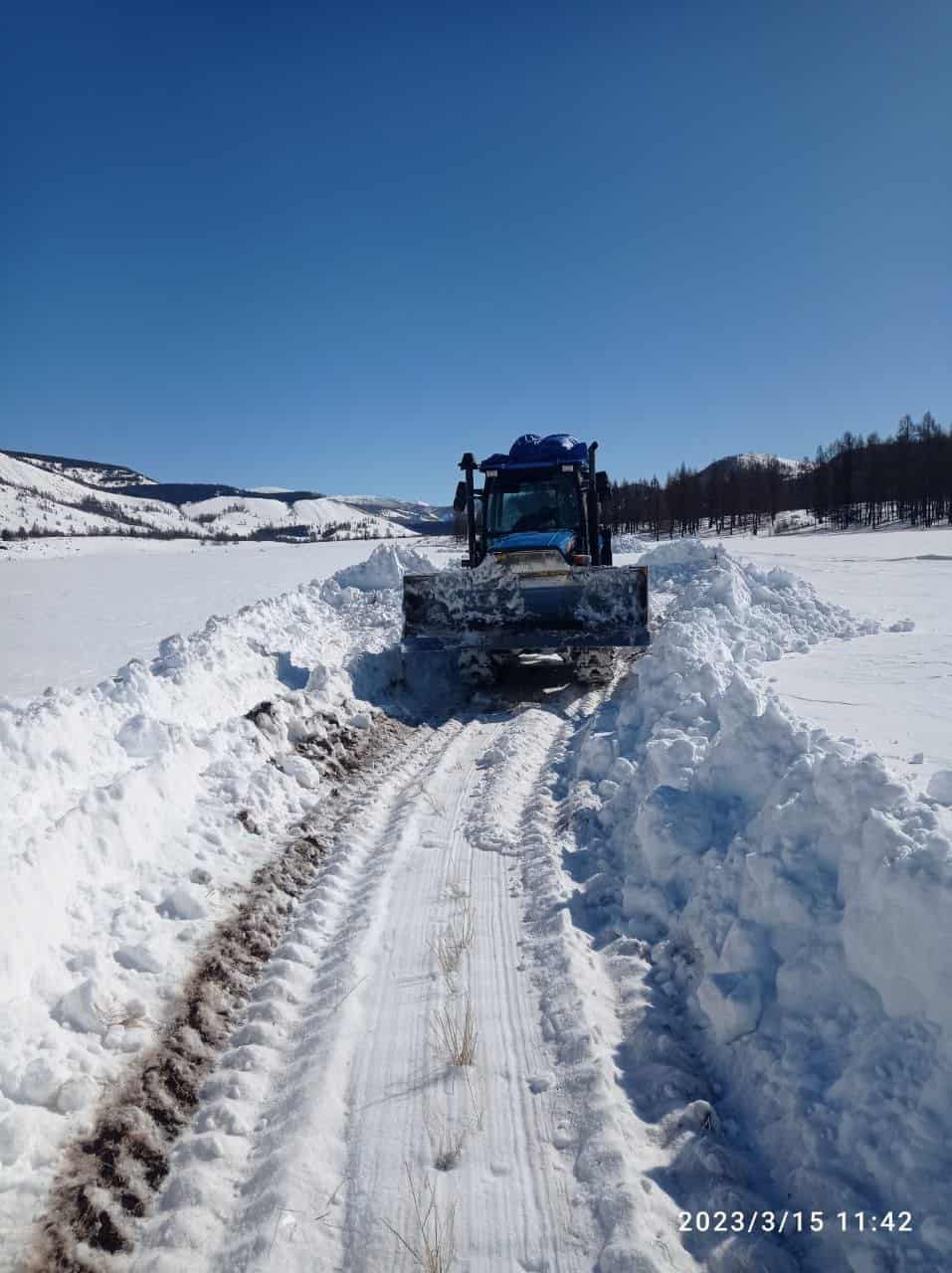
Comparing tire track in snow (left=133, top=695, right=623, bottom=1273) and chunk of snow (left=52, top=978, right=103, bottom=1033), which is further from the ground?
chunk of snow (left=52, top=978, right=103, bottom=1033)

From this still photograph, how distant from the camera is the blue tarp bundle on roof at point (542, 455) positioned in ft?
33.5

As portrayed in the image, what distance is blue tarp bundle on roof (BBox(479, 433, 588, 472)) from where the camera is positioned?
10203 mm

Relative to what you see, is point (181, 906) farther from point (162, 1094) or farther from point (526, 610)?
point (526, 610)

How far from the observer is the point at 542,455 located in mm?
10281

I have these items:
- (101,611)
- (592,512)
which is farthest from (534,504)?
(101,611)

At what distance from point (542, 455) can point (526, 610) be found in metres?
2.90

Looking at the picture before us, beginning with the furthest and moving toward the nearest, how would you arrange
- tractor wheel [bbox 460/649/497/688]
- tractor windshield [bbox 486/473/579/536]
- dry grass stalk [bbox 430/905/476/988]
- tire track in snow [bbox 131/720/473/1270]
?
tractor windshield [bbox 486/473/579/536]
tractor wheel [bbox 460/649/497/688]
dry grass stalk [bbox 430/905/476/988]
tire track in snow [bbox 131/720/473/1270]

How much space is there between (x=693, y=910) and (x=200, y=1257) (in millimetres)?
2320

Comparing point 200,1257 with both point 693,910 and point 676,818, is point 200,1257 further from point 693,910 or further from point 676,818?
point 676,818

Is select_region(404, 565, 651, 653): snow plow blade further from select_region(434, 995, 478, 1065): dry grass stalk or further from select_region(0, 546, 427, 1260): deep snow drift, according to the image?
select_region(434, 995, 478, 1065): dry grass stalk

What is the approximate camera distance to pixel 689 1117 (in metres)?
2.46

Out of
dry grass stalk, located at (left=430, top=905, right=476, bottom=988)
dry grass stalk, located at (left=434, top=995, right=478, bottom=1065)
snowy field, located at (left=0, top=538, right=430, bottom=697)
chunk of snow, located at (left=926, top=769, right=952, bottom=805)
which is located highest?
snowy field, located at (left=0, top=538, right=430, bottom=697)

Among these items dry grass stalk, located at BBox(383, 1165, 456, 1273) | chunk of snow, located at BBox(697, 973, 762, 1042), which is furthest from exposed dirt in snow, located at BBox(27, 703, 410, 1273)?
chunk of snow, located at BBox(697, 973, 762, 1042)

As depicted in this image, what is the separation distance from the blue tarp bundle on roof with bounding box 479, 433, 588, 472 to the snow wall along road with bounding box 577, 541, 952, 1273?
6429 mm
